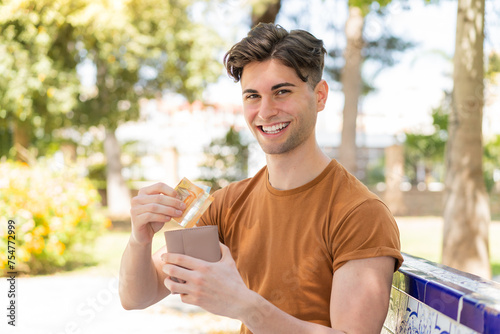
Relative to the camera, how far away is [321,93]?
82.0 inches

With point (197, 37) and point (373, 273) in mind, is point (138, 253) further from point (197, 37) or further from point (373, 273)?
point (197, 37)

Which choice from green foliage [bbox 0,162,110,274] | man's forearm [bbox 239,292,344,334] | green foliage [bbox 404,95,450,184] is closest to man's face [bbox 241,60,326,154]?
man's forearm [bbox 239,292,344,334]

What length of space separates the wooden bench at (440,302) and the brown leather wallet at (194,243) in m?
0.63

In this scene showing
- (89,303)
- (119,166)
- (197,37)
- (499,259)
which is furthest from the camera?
(119,166)

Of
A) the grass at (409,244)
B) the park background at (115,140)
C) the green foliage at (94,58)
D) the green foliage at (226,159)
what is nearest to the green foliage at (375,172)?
the park background at (115,140)

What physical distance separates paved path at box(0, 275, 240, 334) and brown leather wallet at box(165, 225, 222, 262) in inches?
157

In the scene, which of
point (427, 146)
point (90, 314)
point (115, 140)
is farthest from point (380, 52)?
point (90, 314)

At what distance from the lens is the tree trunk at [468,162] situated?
498 cm

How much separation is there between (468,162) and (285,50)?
146 inches

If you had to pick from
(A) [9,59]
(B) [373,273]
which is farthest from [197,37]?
(B) [373,273]

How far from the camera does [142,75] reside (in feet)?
45.8

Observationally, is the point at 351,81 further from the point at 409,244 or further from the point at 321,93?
the point at 321,93

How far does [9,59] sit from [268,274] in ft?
33.2

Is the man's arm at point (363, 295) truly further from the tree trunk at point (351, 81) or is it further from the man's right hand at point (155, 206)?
the tree trunk at point (351, 81)
